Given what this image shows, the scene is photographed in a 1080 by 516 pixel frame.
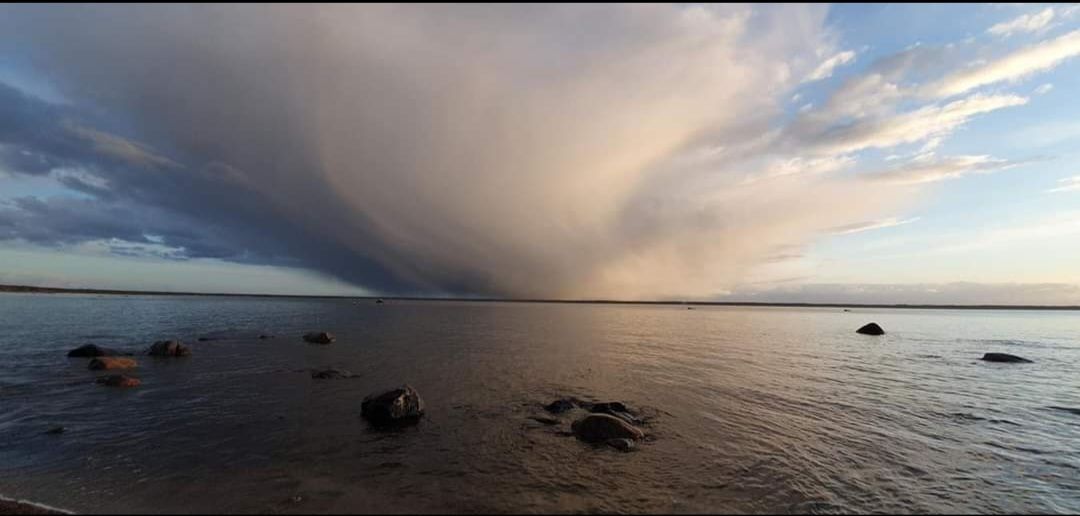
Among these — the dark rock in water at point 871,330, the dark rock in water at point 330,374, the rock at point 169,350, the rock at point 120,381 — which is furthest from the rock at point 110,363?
the dark rock in water at point 871,330

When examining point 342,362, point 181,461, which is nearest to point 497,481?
point 181,461

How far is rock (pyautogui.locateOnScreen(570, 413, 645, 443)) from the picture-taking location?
18.8m

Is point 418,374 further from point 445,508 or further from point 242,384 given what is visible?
point 445,508

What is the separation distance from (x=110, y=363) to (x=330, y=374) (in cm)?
1565

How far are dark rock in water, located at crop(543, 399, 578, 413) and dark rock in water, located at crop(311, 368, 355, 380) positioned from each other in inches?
620

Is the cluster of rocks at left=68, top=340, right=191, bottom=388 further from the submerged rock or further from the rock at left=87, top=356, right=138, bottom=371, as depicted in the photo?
the submerged rock

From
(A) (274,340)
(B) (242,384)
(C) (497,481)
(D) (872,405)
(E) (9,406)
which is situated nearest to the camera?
(C) (497,481)

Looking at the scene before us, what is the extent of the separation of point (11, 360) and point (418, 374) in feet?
101

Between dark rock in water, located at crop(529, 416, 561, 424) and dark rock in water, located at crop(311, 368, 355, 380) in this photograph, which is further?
dark rock in water, located at crop(311, 368, 355, 380)

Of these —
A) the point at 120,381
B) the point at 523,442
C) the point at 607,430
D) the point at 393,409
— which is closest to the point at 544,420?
the point at 523,442

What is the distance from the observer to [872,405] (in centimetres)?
2567

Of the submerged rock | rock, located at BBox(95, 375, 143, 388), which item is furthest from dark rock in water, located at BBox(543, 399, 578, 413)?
rock, located at BBox(95, 375, 143, 388)

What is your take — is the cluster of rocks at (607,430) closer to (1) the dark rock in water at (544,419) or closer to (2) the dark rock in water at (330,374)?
(1) the dark rock in water at (544,419)

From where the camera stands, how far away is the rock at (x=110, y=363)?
100ft
